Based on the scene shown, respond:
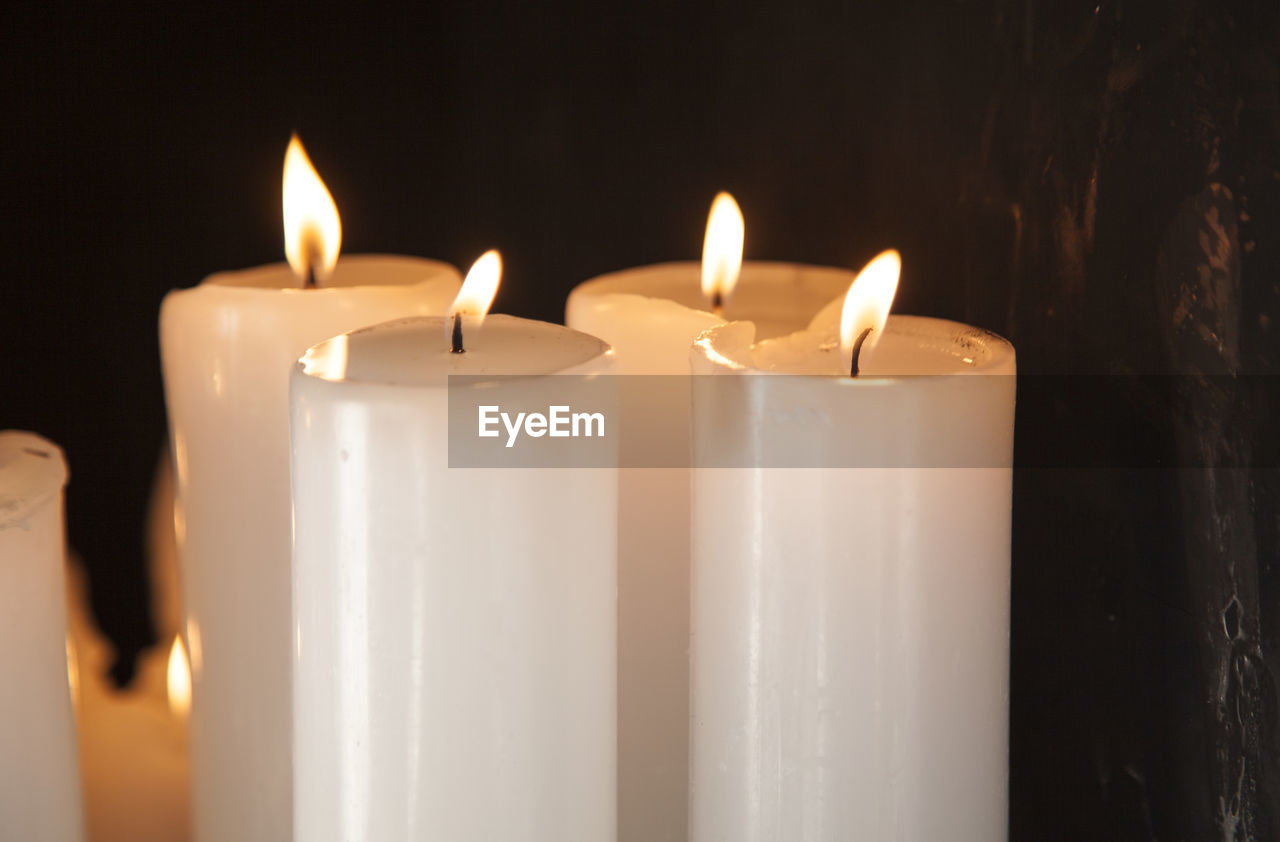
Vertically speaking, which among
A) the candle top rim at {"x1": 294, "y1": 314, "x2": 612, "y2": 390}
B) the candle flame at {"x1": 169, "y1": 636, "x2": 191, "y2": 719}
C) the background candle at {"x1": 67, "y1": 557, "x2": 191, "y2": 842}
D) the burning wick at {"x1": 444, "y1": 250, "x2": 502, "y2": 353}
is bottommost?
the background candle at {"x1": 67, "y1": 557, "x2": 191, "y2": 842}

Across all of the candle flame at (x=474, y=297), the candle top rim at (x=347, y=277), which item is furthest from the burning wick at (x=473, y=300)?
the candle top rim at (x=347, y=277)

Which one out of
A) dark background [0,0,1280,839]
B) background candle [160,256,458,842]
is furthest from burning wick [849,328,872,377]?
background candle [160,256,458,842]

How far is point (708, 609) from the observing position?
0.52 m

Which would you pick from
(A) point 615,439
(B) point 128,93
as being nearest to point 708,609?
(A) point 615,439

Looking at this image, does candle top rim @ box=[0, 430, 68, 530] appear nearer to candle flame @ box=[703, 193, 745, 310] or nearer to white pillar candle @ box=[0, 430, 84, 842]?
white pillar candle @ box=[0, 430, 84, 842]

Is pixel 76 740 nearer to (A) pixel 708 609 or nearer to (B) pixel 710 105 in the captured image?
(A) pixel 708 609

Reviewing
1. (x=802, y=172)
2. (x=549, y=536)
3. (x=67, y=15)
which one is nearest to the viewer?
(x=549, y=536)

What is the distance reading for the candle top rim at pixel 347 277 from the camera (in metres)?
0.62

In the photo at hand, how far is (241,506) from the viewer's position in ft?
1.96

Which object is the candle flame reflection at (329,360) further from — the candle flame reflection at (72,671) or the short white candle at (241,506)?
the candle flame reflection at (72,671)

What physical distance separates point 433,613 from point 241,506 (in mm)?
174

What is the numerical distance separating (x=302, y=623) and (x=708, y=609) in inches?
5.6

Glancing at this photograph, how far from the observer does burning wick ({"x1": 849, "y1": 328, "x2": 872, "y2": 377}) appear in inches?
19.2

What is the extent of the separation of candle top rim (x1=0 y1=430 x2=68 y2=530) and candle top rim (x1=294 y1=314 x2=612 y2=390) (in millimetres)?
146
